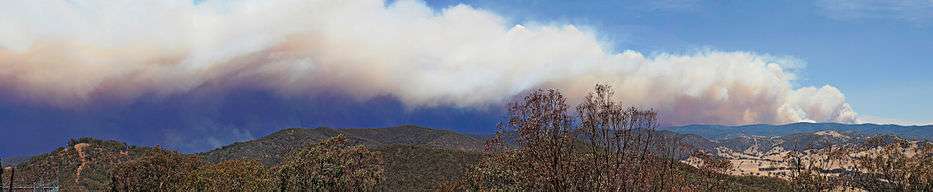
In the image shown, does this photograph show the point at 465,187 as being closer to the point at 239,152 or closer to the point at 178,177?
the point at 178,177

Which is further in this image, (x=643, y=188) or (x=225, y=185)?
(x=225, y=185)

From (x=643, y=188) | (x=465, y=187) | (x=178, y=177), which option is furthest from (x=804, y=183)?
(x=178, y=177)

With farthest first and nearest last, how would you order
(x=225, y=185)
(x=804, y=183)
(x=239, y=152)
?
(x=239, y=152)
(x=225, y=185)
(x=804, y=183)

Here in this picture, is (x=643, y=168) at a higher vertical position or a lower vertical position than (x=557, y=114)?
lower

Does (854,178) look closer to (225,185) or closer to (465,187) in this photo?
(465,187)

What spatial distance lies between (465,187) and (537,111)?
50.3 metres

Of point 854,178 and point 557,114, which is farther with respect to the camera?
point 854,178

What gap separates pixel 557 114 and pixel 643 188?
566cm

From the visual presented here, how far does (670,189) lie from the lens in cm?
3469

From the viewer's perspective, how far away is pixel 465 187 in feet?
242

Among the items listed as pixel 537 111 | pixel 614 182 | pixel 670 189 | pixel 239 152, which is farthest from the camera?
pixel 239 152

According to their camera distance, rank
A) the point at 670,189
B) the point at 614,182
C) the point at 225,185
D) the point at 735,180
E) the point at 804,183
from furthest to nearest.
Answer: the point at 735,180, the point at 225,185, the point at 804,183, the point at 670,189, the point at 614,182

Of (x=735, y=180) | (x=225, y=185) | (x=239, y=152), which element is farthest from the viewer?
(x=239, y=152)

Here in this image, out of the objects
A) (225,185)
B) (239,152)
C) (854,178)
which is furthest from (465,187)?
(239,152)
